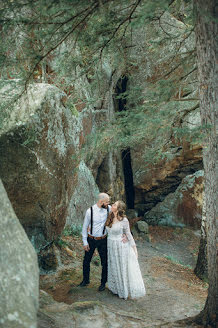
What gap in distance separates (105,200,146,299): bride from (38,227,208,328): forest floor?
0.26 meters

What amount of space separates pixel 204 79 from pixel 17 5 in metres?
3.09

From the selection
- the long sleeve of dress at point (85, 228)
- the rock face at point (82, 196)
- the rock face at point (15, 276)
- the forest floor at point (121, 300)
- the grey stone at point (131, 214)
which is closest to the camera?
the rock face at point (15, 276)

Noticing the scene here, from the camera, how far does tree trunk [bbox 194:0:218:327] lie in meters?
4.55

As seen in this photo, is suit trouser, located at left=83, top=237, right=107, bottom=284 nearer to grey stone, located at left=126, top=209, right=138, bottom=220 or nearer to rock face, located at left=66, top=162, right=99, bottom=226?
rock face, located at left=66, top=162, right=99, bottom=226

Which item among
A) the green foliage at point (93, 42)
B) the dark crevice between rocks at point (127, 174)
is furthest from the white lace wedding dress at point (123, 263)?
the dark crevice between rocks at point (127, 174)

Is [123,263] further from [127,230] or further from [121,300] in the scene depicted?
[121,300]

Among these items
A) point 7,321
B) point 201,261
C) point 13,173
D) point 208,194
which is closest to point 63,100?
point 13,173

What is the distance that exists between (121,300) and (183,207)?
8637mm

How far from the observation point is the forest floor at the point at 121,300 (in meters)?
4.28

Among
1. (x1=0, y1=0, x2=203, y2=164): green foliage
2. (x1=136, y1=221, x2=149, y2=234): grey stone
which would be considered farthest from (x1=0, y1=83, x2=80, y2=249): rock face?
(x1=136, y1=221, x2=149, y2=234): grey stone

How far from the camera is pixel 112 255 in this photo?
564cm

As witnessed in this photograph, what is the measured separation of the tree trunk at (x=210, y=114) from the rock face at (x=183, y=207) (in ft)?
28.8

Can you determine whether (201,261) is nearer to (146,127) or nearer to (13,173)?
(146,127)

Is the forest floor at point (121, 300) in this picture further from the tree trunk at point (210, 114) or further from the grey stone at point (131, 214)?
the grey stone at point (131, 214)
